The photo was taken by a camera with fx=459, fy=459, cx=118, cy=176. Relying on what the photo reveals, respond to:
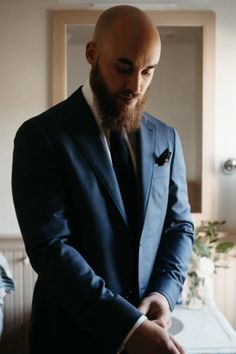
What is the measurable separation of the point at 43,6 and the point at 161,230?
1429mm

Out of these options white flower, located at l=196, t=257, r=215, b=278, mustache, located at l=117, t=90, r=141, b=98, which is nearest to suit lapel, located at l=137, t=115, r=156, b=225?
mustache, located at l=117, t=90, r=141, b=98

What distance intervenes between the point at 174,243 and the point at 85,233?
0.69ft

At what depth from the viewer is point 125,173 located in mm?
929

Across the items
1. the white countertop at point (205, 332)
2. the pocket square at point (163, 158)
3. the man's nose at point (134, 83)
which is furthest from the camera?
the white countertop at point (205, 332)

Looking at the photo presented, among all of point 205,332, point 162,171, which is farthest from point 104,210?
point 205,332

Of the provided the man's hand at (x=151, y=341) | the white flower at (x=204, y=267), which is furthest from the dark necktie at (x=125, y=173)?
the white flower at (x=204, y=267)

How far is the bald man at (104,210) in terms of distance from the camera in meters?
0.79

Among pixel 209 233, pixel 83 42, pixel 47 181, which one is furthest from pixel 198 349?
pixel 83 42

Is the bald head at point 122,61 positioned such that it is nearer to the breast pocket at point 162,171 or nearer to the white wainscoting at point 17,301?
the breast pocket at point 162,171

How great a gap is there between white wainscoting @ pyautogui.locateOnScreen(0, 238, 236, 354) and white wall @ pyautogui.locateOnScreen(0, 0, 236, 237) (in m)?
0.10

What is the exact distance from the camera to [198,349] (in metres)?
1.56

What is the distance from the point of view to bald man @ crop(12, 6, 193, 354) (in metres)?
0.79

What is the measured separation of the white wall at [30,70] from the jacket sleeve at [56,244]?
1.22 metres

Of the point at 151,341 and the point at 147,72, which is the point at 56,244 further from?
the point at 147,72
